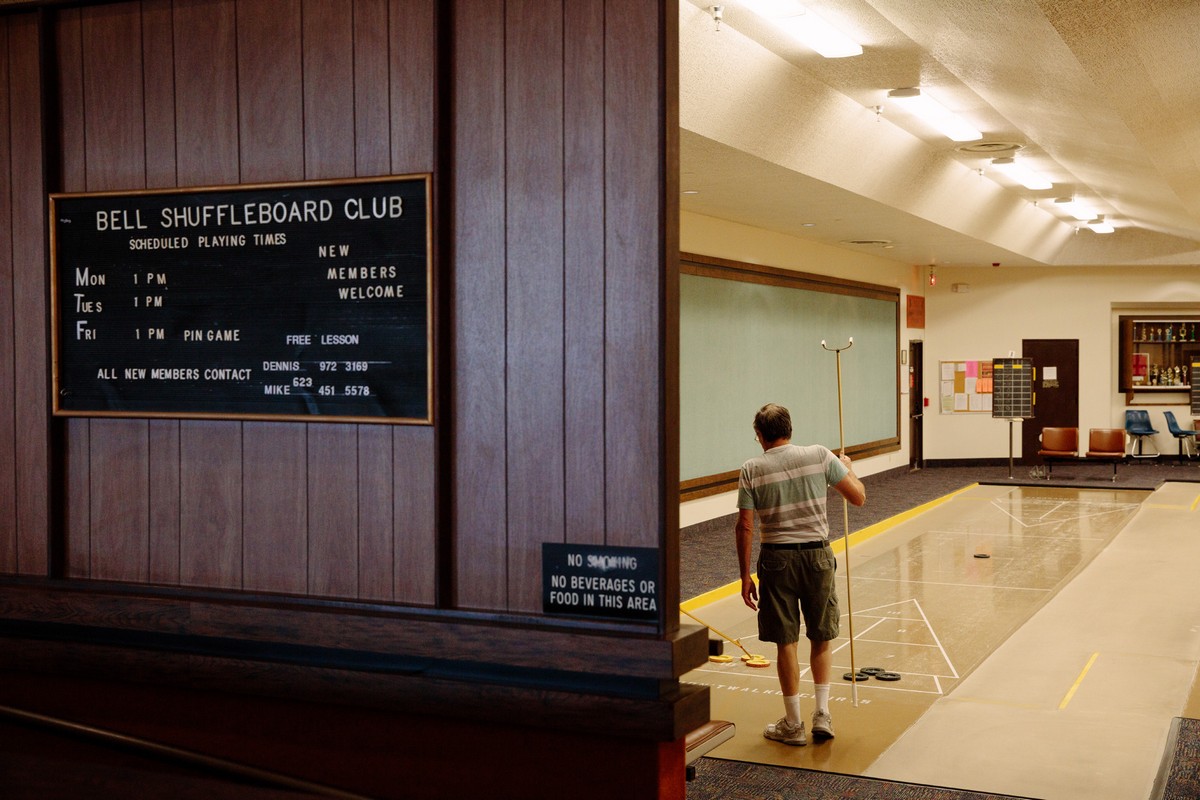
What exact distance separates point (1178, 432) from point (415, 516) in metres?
Answer: 21.5

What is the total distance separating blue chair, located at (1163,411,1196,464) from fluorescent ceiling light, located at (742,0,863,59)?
15.7 meters

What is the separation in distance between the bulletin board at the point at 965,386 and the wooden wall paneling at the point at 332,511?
64.9 feet

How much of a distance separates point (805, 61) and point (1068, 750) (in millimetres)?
5899

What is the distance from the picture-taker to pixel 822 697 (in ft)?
19.9

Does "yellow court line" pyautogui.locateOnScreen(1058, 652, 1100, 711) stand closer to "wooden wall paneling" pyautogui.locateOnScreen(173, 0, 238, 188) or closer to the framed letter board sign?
the framed letter board sign

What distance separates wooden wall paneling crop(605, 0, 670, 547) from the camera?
3.02 m

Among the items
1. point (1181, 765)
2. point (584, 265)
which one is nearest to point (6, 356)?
point (584, 265)

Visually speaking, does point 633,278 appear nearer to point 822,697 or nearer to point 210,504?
point 210,504

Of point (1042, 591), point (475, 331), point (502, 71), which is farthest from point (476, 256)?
point (1042, 591)

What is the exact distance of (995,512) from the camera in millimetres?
15516

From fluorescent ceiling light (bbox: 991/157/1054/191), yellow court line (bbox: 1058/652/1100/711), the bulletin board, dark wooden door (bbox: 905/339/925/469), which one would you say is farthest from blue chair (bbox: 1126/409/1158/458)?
yellow court line (bbox: 1058/652/1100/711)

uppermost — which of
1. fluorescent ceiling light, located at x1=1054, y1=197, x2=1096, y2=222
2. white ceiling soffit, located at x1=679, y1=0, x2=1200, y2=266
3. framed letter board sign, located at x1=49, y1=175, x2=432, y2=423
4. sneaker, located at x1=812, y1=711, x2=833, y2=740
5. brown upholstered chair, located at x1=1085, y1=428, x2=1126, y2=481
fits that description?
fluorescent ceiling light, located at x1=1054, y1=197, x2=1096, y2=222

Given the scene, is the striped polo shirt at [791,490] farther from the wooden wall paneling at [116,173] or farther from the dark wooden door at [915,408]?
the dark wooden door at [915,408]

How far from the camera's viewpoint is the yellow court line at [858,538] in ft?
31.5
